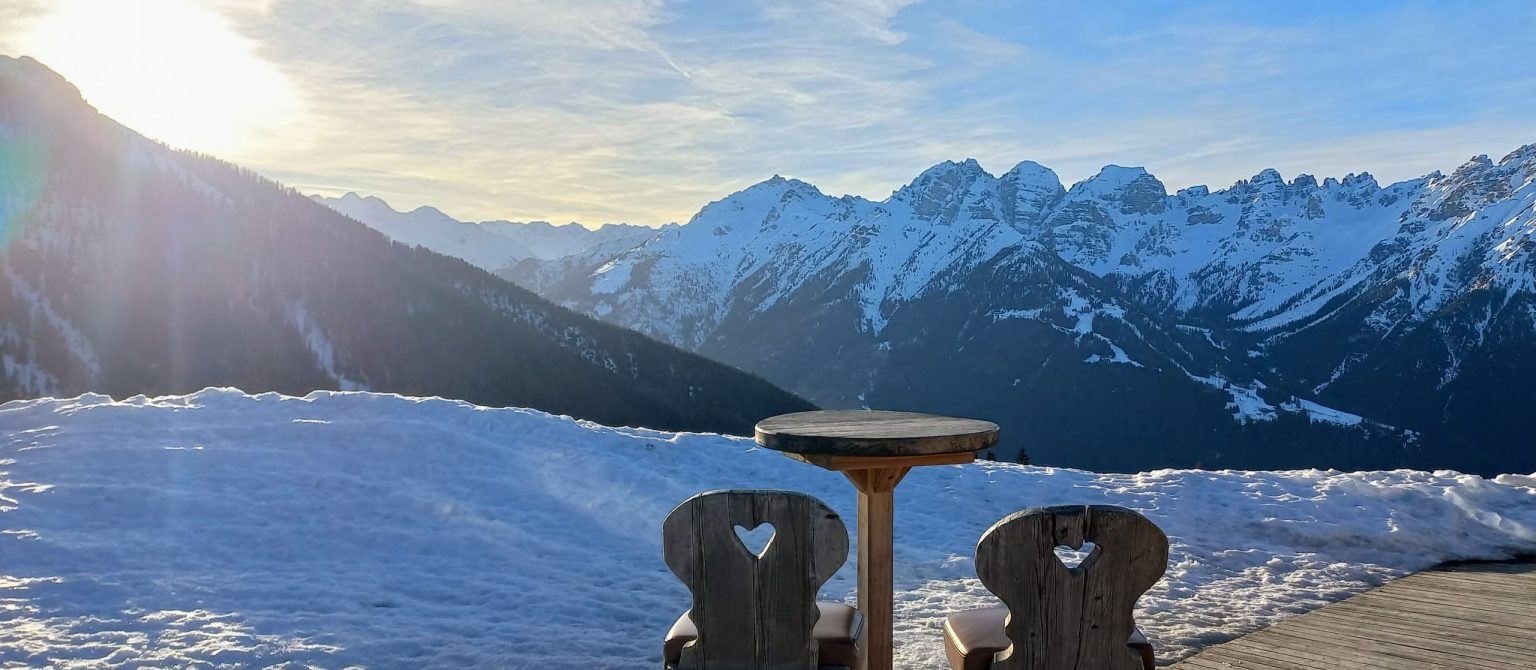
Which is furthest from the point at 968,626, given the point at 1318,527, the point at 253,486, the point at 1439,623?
the point at 253,486

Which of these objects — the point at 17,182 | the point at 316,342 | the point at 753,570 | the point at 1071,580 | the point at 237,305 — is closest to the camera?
the point at 1071,580

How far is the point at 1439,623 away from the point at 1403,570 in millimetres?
1818

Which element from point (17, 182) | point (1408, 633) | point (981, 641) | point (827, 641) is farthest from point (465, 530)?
point (17, 182)

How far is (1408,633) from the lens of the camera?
6082mm

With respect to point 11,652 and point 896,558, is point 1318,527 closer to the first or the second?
point 896,558

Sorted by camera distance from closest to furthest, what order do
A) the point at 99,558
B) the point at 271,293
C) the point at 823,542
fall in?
the point at 823,542
the point at 99,558
the point at 271,293

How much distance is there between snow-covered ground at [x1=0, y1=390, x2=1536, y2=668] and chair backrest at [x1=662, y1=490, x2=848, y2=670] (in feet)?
8.47

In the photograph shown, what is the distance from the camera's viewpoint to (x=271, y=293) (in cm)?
8912

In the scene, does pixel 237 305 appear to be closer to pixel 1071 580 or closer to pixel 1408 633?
pixel 1408 633

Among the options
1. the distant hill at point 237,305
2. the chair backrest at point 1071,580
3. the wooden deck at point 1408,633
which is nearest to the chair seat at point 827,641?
the chair backrest at point 1071,580

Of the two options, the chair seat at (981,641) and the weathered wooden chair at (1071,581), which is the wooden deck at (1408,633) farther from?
the weathered wooden chair at (1071,581)

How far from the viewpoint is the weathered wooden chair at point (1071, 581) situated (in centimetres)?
324

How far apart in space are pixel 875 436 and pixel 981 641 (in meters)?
1.17

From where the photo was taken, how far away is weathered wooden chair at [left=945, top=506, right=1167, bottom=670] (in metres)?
3.24
